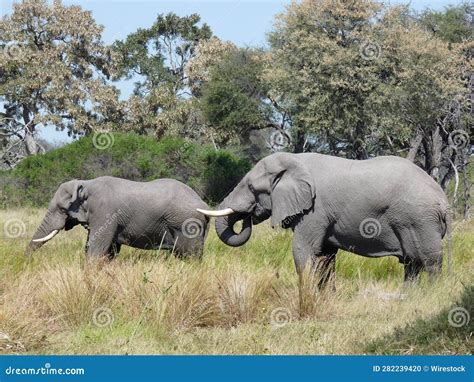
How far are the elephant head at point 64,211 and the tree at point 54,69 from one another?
2792 cm

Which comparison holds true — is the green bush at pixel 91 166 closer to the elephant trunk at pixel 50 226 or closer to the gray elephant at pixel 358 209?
the elephant trunk at pixel 50 226

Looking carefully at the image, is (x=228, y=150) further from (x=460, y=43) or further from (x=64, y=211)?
(x=64, y=211)

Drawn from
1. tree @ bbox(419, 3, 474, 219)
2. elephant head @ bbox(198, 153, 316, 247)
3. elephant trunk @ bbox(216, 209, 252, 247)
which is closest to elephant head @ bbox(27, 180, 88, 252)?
elephant head @ bbox(198, 153, 316, 247)

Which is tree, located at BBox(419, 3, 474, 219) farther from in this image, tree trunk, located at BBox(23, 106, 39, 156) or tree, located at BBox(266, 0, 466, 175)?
tree trunk, located at BBox(23, 106, 39, 156)

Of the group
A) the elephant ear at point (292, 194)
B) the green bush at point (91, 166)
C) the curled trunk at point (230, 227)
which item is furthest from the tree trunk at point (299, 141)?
the elephant ear at point (292, 194)

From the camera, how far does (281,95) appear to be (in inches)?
1219

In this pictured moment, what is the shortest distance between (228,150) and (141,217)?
1969 centimetres

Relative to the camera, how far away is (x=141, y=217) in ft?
36.5

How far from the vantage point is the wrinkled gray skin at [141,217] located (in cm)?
1106

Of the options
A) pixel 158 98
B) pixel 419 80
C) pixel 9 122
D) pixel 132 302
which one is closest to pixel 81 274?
pixel 132 302

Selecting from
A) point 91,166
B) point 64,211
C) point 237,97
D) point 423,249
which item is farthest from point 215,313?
point 237,97

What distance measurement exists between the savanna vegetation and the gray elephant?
401mm

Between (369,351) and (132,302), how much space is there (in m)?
2.47

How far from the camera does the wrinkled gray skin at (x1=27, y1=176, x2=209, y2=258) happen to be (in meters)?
11.1
